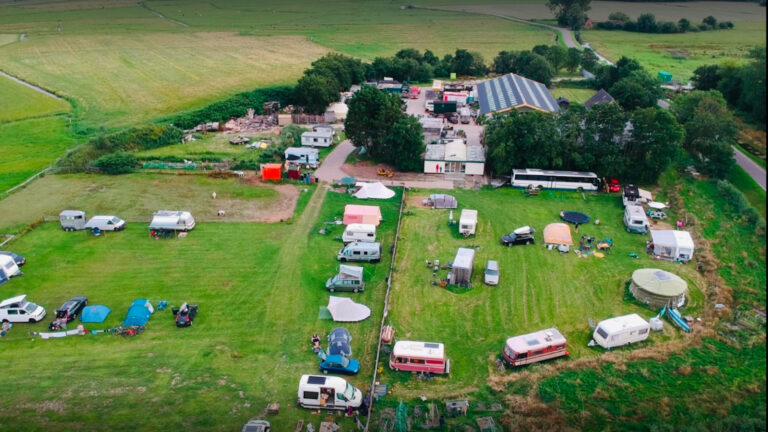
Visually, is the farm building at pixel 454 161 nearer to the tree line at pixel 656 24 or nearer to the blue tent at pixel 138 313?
the blue tent at pixel 138 313

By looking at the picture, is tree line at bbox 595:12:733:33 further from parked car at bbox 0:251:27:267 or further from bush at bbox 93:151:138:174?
parked car at bbox 0:251:27:267

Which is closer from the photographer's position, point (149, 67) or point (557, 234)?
point (557, 234)

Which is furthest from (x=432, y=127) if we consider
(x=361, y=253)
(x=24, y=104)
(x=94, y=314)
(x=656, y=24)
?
(x=656, y=24)

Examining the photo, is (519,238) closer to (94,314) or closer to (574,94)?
(94,314)

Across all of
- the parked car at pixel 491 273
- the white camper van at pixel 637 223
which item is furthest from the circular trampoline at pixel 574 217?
the parked car at pixel 491 273

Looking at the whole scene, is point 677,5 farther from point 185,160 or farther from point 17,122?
point 17,122

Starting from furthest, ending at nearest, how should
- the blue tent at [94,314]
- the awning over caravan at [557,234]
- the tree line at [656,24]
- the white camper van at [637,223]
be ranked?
the tree line at [656,24] < the white camper van at [637,223] < the awning over caravan at [557,234] < the blue tent at [94,314]

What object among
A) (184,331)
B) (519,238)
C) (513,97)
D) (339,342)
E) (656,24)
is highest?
(656,24)
